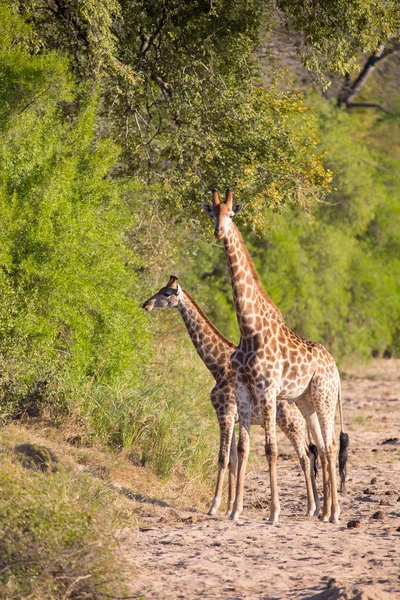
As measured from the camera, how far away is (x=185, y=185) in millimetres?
12641

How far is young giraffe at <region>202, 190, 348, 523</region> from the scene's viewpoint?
8758 mm

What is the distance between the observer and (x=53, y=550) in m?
6.17

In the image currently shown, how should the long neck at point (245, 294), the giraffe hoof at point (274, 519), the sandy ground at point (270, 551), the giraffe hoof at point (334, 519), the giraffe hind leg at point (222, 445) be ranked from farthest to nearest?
1. the giraffe hind leg at point (222, 445)
2. the giraffe hoof at point (334, 519)
3. the long neck at point (245, 294)
4. the giraffe hoof at point (274, 519)
5. the sandy ground at point (270, 551)

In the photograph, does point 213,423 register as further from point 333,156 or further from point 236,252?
point 333,156

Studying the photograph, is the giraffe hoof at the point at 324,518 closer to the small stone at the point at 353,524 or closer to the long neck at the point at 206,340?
the small stone at the point at 353,524

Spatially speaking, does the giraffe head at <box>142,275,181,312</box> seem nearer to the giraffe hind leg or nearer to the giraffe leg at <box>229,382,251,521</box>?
the giraffe hind leg

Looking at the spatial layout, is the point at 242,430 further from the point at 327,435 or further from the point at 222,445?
the point at 327,435

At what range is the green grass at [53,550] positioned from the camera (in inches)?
240

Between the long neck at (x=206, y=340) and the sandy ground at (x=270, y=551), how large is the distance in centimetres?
152

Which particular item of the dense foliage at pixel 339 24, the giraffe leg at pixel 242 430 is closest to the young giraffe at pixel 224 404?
the giraffe leg at pixel 242 430

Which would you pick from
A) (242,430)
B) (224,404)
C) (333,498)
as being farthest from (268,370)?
(333,498)

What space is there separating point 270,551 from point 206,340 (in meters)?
2.89

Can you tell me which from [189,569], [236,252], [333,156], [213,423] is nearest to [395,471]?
[213,423]

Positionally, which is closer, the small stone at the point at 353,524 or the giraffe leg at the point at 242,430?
the small stone at the point at 353,524
